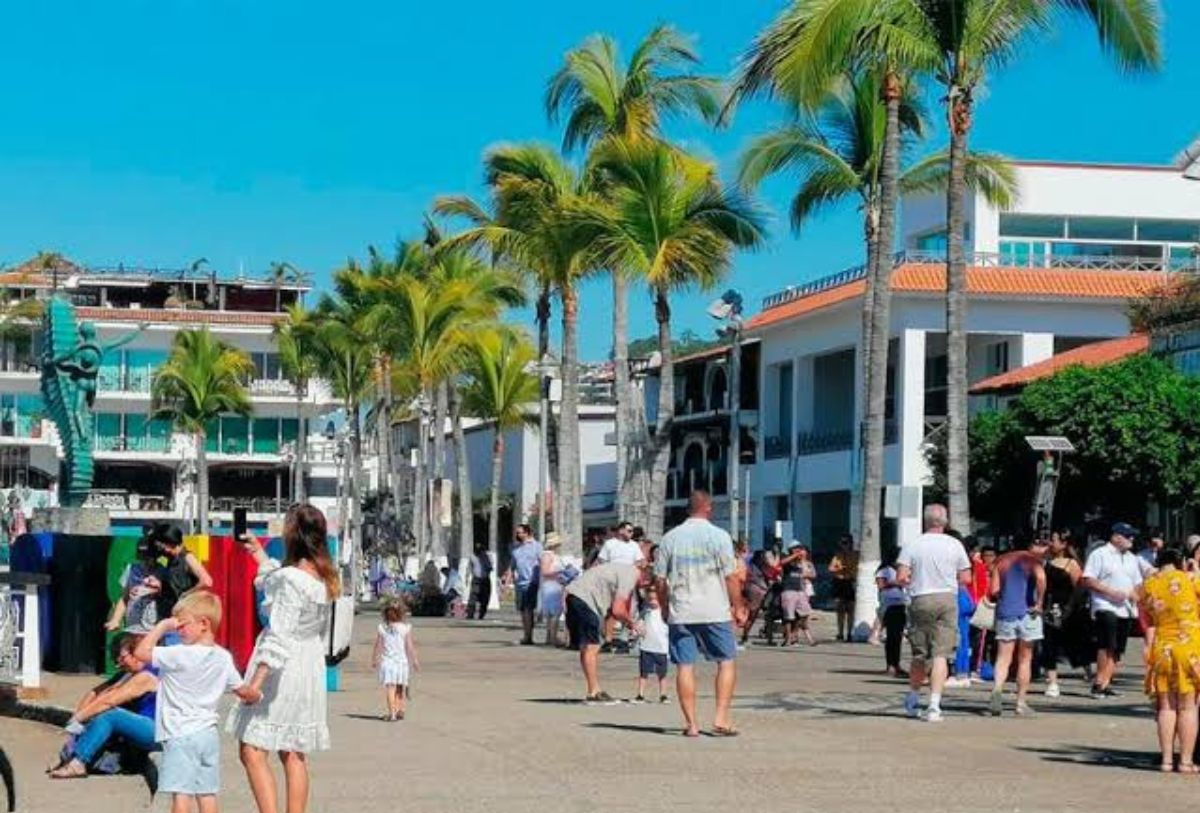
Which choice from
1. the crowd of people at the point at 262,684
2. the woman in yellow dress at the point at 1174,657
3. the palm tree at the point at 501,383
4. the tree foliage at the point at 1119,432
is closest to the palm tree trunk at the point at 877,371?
the tree foliage at the point at 1119,432

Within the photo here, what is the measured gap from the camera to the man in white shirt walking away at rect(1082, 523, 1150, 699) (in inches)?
841

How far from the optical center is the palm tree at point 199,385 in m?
87.2

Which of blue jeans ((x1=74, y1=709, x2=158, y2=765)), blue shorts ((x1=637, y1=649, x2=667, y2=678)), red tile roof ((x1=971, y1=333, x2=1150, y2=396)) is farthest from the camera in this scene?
red tile roof ((x1=971, y1=333, x2=1150, y2=396))

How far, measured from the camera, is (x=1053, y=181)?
70.5 m

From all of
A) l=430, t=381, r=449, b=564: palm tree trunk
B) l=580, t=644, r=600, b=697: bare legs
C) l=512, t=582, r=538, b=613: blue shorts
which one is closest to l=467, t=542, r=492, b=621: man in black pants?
l=512, t=582, r=538, b=613: blue shorts

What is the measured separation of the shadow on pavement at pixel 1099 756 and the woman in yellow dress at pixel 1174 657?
386mm

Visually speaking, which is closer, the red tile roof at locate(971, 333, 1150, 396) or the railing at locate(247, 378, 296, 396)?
the red tile roof at locate(971, 333, 1150, 396)

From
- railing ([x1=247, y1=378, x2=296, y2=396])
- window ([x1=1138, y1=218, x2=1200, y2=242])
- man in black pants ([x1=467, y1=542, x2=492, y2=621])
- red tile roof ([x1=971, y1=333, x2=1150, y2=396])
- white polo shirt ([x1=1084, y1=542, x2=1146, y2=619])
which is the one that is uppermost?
window ([x1=1138, y1=218, x2=1200, y2=242])

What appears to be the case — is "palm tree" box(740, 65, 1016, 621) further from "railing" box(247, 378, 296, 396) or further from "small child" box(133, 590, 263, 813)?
"railing" box(247, 378, 296, 396)

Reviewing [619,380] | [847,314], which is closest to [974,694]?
[619,380]

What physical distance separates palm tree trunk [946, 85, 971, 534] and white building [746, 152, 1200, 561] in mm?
30257

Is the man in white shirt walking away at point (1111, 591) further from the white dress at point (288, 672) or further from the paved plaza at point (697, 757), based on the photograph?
the white dress at point (288, 672)

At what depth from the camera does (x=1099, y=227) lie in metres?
71.4

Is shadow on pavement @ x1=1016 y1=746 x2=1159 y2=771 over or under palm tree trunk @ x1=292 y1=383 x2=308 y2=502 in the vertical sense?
under
